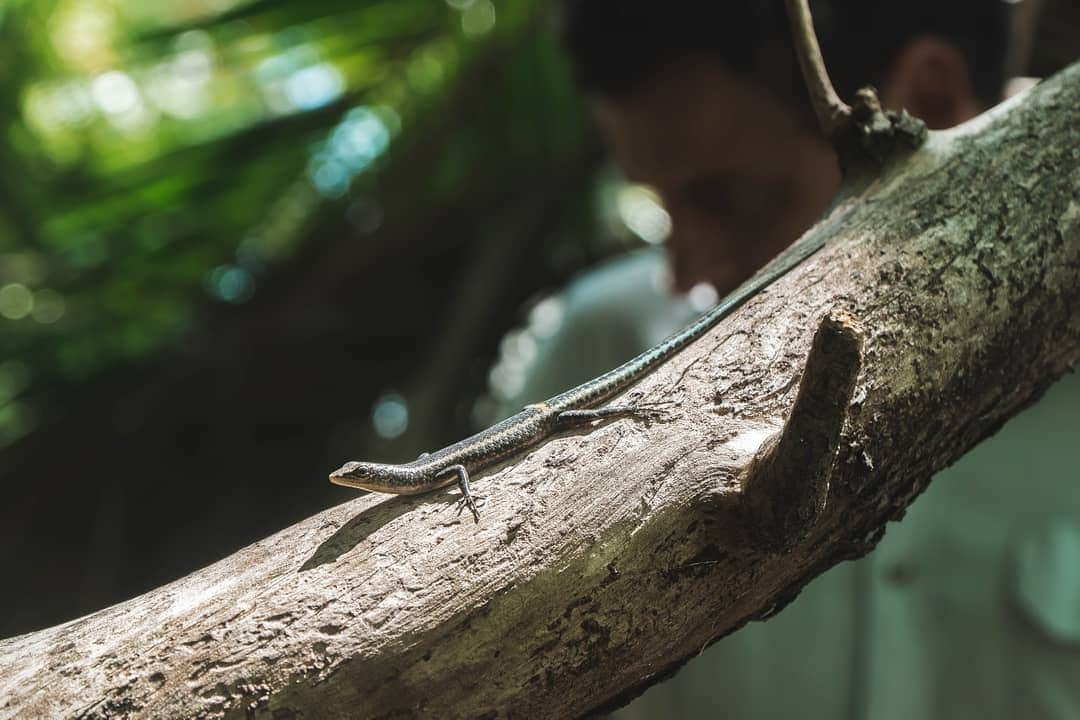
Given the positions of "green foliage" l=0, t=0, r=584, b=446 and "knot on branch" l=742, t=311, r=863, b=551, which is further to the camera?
"green foliage" l=0, t=0, r=584, b=446

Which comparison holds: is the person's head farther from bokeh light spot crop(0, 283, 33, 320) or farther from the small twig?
bokeh light spot crop(0, 283, 33, 320)

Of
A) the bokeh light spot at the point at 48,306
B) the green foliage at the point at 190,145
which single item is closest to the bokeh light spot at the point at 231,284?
the green foliage at the point at 190,145

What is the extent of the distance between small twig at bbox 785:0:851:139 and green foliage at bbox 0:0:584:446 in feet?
7.65

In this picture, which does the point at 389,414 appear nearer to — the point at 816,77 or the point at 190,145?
the point at 190,145

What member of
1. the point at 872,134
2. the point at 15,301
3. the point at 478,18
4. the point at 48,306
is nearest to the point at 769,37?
the point at 478,18

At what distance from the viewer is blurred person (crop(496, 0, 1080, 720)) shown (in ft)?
9.17

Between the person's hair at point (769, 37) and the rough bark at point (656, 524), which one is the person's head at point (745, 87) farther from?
the rough bark at point (656, 524)

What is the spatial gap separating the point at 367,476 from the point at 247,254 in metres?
2.76

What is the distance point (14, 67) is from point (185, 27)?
3.15 ft

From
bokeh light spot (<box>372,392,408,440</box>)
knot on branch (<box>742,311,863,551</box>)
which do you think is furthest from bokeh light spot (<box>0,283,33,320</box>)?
knot on branch (<box>742,311,863,551</box>)

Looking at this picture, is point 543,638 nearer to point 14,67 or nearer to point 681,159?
point 681,159

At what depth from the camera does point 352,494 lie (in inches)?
146

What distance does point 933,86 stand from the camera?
9.98 ft

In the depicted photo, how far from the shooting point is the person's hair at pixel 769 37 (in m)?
3.13
